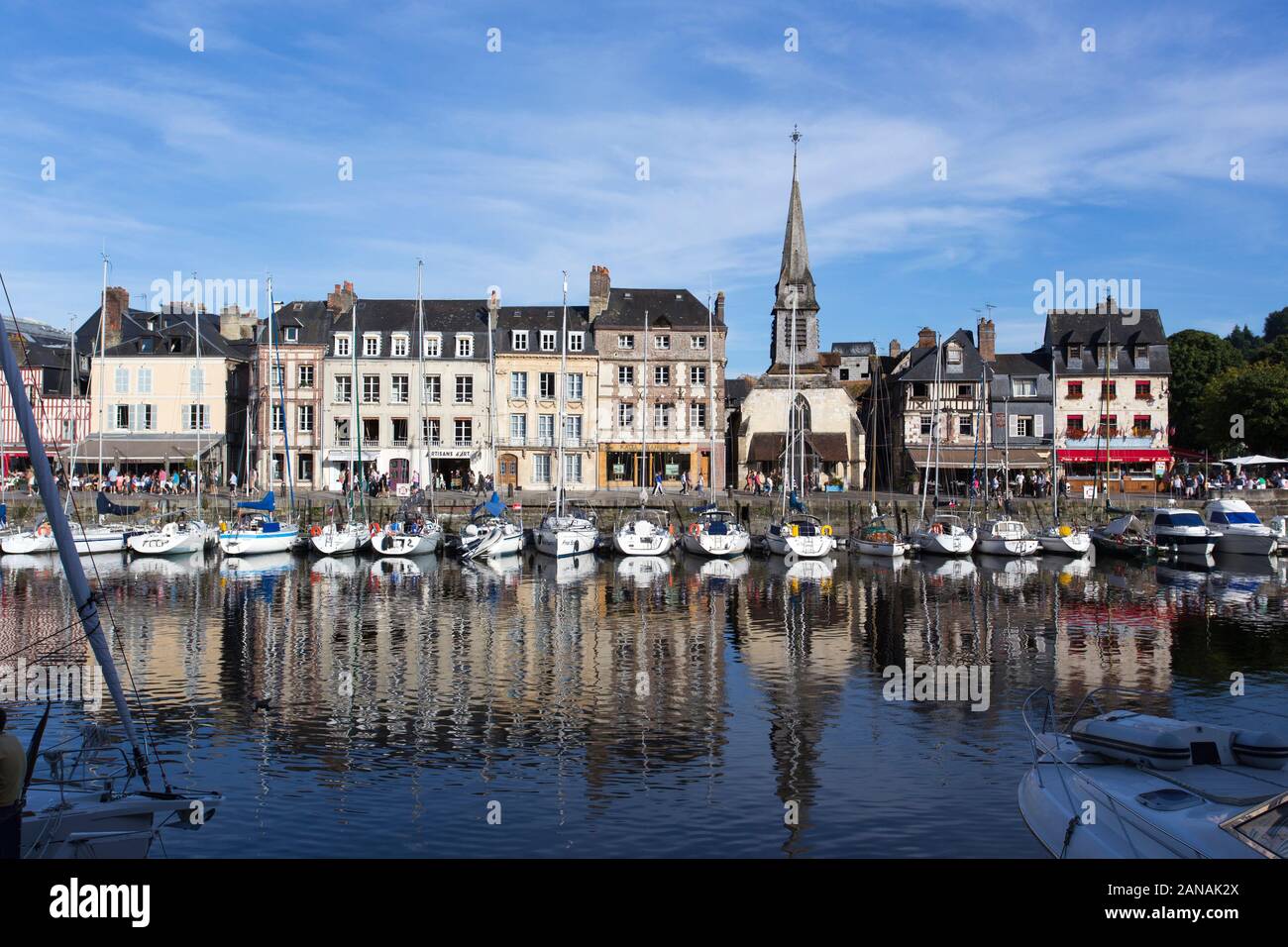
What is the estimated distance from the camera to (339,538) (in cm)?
5622

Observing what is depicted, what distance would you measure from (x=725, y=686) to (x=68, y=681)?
14789mm

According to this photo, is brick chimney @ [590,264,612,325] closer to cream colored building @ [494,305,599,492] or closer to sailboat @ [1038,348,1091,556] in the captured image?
cream colored building @ [494,305,599,492]

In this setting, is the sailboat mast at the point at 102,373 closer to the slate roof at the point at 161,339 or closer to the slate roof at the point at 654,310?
the slate roof at the point at 161,339

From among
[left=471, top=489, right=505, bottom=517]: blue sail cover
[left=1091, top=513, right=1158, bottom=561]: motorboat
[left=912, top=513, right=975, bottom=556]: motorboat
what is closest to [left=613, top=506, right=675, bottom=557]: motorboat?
[left=471, top=489, right=505, bottom=517]: blue sail cover

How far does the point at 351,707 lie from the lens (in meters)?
23.6

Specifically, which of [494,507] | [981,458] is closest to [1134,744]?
[494,507]

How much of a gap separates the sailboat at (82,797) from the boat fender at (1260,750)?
14035 millimetres

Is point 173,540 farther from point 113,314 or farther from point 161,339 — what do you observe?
point 113,314

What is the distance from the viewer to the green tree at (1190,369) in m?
93.6

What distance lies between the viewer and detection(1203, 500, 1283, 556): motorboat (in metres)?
A: 57.3

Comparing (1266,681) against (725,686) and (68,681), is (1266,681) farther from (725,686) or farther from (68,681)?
(68,681)

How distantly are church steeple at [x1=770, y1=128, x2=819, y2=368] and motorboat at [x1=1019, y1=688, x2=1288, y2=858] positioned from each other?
208 feet
